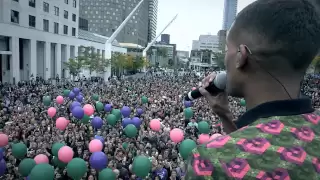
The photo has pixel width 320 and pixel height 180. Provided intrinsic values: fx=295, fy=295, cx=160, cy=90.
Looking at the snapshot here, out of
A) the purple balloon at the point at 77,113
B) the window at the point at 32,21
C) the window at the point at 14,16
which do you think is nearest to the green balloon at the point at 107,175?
the purple balloon at the point at 77,113

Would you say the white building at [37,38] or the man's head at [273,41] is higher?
the white building at [37,38]

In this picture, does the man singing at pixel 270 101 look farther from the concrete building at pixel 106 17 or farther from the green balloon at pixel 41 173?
the concrete building at pixel 106 17

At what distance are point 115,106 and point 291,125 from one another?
13942 mm

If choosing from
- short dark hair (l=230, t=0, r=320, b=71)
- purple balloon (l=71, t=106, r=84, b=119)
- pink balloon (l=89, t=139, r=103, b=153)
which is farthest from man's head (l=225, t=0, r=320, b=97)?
purple balloon (l=71, t=106, r=84, b=119)

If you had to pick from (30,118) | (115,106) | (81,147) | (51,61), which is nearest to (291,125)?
(81,147)

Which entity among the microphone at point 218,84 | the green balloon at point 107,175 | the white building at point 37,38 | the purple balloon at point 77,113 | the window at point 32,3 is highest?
the window at point 32,3

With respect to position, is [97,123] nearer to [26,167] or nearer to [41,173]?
[26,167]

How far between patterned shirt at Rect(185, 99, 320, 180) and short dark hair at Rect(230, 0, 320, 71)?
26 centimetres

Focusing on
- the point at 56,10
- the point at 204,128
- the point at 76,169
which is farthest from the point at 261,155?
the point at 56,10

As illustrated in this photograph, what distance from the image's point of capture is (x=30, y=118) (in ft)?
36.9

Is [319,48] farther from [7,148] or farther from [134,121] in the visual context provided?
[134,121]

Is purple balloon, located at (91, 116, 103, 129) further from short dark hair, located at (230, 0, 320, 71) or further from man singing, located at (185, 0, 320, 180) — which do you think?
short dark hair, located at (230, 0, 320, 71)

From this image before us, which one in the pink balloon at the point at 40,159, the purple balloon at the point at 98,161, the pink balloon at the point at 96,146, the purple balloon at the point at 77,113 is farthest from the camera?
the purple balloon at the point at 77,113

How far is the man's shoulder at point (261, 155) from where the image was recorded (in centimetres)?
87
